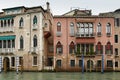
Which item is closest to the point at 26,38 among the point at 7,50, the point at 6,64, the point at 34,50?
the point at 34,50

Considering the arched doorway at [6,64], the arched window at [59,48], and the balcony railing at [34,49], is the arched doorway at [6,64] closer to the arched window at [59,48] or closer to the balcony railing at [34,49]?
the balcony railing at [34,49]

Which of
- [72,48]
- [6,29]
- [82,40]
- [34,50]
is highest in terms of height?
[6,29]

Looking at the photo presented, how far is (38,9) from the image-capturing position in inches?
1921

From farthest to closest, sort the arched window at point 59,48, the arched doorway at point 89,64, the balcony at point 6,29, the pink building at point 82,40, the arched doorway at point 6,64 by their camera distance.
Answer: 1. the balcony at point 6,29
2. the arched doorway at point 6,64
3. the arched window at point 59,48
4. the pink building at point 82,40
5. the arched doorway at point 89,64

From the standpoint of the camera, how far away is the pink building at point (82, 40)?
4731 centimetres

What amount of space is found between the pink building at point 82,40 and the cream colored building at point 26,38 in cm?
193

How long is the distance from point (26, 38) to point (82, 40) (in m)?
8.57

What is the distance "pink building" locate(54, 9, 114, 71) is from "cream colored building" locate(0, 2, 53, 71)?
6.34 ft

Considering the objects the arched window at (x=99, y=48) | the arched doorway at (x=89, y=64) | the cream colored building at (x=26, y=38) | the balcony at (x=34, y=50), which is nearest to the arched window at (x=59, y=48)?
the cream colored building at (x=26, y=38)

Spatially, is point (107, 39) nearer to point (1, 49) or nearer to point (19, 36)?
point (19, 36)

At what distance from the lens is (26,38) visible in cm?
4916

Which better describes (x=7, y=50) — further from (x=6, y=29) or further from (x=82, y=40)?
(x=82, y=40)

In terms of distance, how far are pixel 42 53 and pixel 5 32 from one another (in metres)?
7.34

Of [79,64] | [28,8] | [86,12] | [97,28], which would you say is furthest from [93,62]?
[28,8]
